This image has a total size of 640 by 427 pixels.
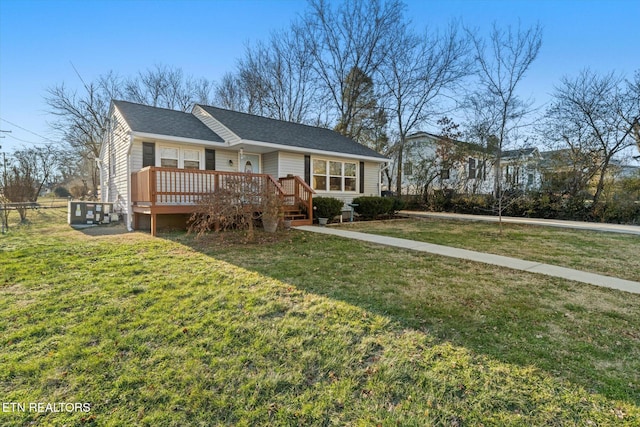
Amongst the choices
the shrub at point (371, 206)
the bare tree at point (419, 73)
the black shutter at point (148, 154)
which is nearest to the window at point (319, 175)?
the shrub at point (371, 206)

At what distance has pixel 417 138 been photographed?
21.3m

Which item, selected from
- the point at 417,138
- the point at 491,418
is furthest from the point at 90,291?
the point at 417,138

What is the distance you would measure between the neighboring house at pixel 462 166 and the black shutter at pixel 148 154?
48.4ft

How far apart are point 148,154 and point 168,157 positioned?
644 millimetres

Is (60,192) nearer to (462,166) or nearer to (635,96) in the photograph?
(462,166)

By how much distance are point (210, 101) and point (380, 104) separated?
15916 millimetres

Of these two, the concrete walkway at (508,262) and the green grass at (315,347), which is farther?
the concrete walkway at (508,262)

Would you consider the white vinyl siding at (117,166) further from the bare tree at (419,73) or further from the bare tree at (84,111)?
the bare tree at (419,73)

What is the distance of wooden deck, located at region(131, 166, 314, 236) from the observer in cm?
844

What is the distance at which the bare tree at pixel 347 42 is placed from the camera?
19.7m

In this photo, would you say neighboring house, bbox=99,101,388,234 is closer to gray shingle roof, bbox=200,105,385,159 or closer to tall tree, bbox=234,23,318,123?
gray shingle roof, bbox=200,105,385,159

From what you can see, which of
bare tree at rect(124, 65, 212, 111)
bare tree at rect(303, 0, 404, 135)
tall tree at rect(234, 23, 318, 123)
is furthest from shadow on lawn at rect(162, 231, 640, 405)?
bare tree at rect(124, 65, 212, 111)

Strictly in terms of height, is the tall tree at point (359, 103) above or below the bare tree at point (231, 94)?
below

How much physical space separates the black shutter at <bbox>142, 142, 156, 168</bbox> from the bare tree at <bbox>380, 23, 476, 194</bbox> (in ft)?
46.1
